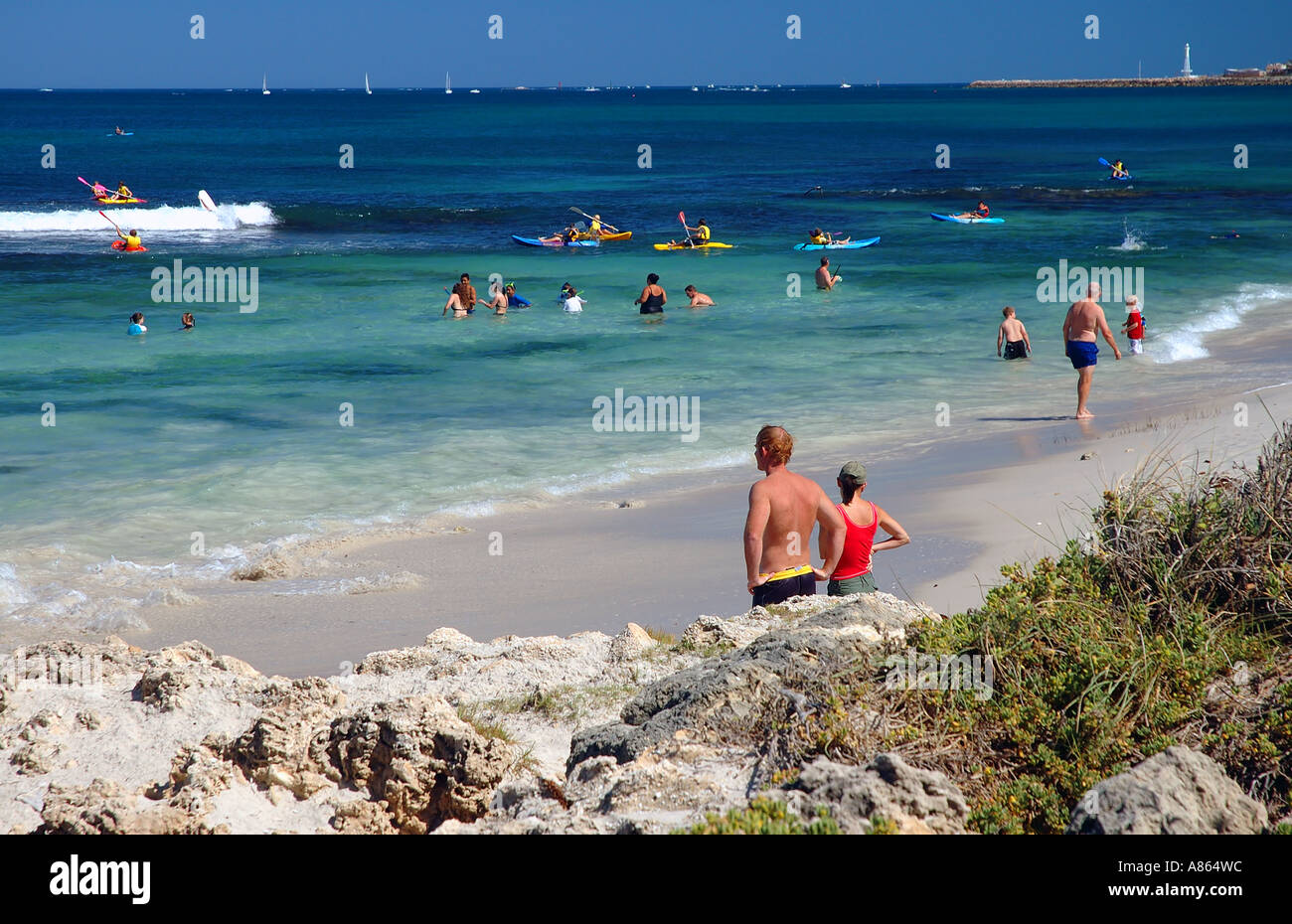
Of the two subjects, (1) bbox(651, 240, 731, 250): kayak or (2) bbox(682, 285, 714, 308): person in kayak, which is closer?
(2) bbox(682, 285, 714, 308): person in kayak

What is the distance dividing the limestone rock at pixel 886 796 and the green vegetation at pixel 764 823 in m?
0.06

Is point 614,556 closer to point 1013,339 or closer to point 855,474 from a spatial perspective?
point 855,474

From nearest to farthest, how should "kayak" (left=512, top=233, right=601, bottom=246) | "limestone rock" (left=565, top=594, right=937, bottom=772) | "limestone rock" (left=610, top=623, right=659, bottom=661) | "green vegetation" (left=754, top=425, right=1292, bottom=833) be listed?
"green vegetation" (left=754, top=425, right=1292, bottom=833) < "limestone rock" (left=565, top=594, right=937, bottom=772) < "limestone rock" (left=610, top=623, right=659, bottom=661) < "kayak" (left=512, top=233, right=601, bottom=246)

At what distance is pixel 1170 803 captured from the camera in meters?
3.30

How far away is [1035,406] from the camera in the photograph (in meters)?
14.4

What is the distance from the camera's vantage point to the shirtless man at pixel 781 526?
5.94m

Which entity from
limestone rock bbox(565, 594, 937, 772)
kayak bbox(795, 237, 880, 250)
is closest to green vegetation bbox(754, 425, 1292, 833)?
limestone rock bbox(565, 594, 937, 772)

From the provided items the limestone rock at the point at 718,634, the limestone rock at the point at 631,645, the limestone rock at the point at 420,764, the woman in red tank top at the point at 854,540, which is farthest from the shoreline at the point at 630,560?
the limestone rock at the point at 420,764

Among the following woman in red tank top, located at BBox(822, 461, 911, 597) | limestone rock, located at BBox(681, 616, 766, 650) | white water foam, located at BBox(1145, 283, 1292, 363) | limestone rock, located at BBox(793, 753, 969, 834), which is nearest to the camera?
limestone rock, located at BBox(793, 753, 969, 834)

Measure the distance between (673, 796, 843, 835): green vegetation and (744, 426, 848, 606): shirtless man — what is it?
8.19 feet

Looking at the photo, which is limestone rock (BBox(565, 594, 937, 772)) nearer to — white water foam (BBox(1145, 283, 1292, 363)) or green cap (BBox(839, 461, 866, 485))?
green cap (BBox(839, 461, 866, 485))

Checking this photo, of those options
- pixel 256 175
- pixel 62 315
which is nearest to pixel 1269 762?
pixel 62 315

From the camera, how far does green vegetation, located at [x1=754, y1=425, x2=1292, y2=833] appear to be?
381 cm
